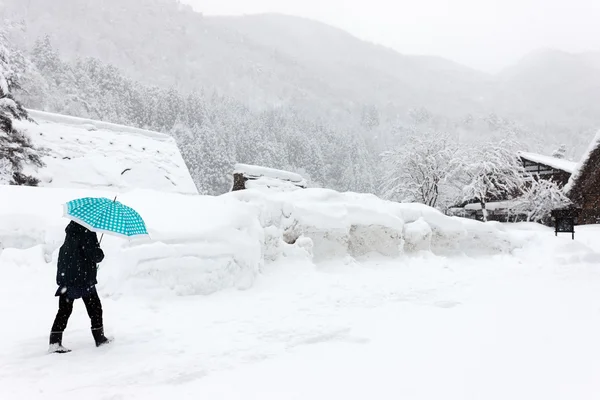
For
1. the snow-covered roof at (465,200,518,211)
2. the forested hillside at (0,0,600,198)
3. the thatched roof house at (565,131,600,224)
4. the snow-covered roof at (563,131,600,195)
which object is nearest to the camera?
the snow-covered roof at (563,131,600,195)

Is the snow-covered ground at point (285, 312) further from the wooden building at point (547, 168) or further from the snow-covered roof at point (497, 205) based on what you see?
the wooden building at point (547, 168)

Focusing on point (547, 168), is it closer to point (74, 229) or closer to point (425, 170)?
point (425, 170)

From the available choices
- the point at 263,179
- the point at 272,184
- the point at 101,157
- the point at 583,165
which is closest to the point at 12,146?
the point at 101,157

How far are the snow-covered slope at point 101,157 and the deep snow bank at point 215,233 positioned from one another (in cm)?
380

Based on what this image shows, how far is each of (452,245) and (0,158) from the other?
42.3ft

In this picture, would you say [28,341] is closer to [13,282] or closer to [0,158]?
[13,282]

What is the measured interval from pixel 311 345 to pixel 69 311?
2.55 metres

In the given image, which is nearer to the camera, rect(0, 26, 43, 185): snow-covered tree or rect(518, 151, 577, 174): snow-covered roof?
rect(0, 26, 43, 185): snow-covered tree

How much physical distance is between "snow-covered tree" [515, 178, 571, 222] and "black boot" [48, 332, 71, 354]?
2824 cm

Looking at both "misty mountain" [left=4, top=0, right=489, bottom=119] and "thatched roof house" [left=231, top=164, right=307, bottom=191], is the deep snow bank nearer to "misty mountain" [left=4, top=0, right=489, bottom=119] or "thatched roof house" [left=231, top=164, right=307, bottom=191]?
"thatched roof house" [left=231, top=164, right=307, bottom=191]

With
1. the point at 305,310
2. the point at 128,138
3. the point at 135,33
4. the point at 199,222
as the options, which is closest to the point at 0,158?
the point at 128,138

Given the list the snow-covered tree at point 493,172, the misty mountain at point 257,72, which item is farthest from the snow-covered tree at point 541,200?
the misty mountain at point 257,72

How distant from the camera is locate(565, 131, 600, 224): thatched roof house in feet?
68.9

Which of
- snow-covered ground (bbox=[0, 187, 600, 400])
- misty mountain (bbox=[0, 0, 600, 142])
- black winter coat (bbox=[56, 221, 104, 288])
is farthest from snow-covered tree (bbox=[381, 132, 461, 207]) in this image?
misty mountain (bbox=[0, 0, 600, 142])
